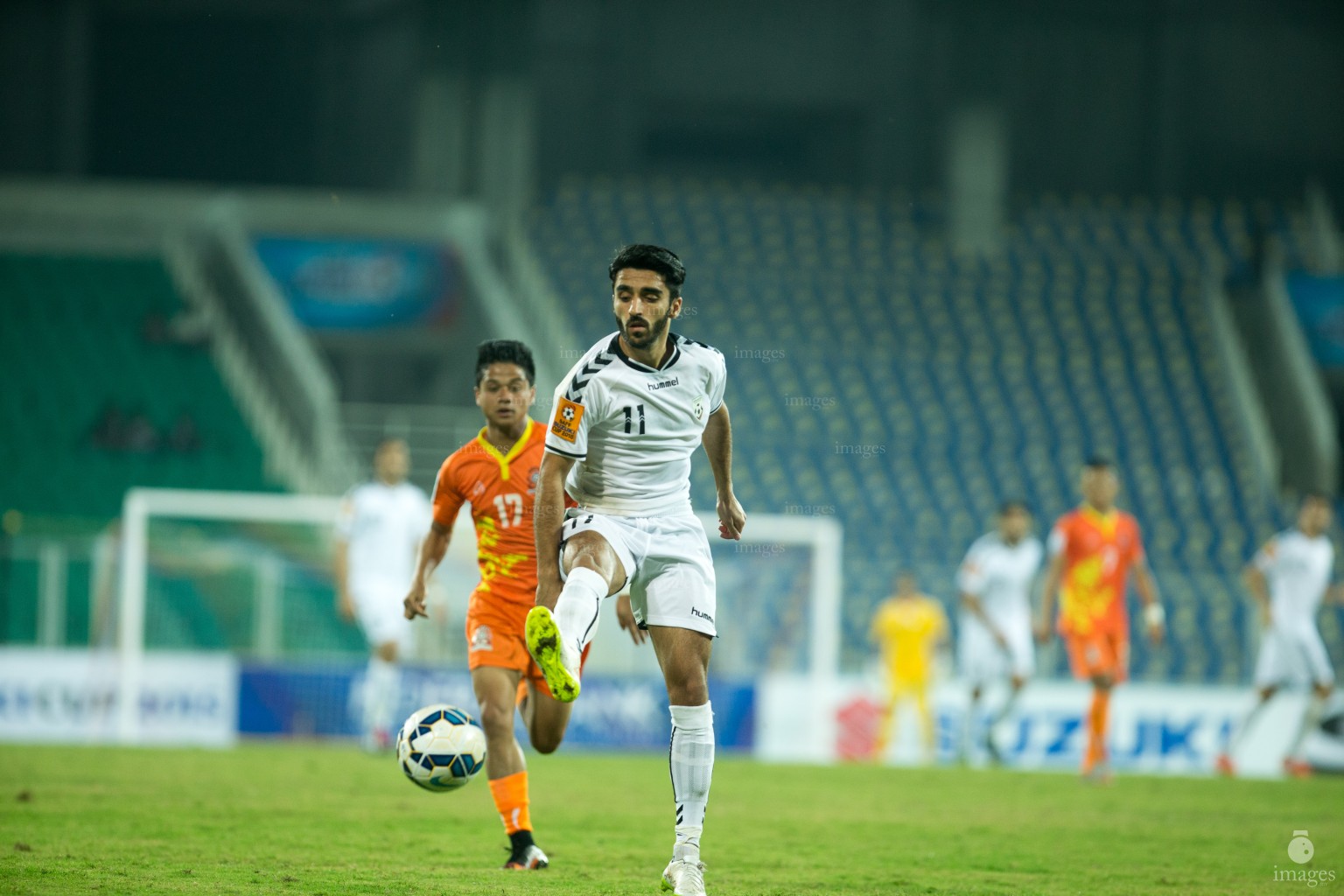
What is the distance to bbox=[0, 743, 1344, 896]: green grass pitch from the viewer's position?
6.99 meters

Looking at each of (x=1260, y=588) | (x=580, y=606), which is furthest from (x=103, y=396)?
(x=580, y=606)

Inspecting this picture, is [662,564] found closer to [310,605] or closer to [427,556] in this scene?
[427,556]

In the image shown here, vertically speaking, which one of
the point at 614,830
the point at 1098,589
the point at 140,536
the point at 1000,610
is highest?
the point at 140,536

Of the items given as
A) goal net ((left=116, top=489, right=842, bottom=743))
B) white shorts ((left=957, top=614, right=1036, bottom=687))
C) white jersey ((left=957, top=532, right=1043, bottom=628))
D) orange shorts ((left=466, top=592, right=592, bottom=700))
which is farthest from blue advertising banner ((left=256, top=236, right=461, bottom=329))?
orange shorts ((left=466, top=592, right=592, bottom=700))

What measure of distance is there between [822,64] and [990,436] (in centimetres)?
789

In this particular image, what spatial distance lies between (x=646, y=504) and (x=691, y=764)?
963mm

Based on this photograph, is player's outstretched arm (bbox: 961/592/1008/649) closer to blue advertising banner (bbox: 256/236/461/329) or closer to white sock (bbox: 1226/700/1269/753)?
white sock (bbox: 1226/700/1269/753)

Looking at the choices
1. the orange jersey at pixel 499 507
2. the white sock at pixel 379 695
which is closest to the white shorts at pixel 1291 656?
the white sock at pixel 379 695

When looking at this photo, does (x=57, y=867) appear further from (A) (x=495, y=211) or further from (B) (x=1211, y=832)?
(A) (x=495, y=211)

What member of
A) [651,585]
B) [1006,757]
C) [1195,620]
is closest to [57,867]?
[651,585]

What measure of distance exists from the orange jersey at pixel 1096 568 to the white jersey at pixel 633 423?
306 inches

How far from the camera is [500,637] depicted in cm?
766

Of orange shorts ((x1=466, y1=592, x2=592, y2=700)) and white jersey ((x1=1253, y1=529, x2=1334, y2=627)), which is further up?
white jersey ((x1=1253, y1=529, x2=1334, y2=627))

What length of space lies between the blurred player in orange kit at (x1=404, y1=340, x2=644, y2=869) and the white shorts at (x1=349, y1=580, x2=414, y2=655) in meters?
6.68
